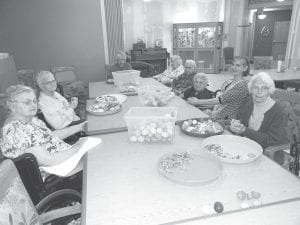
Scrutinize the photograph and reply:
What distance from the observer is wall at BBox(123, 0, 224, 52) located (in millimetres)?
7793

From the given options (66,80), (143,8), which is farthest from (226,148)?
(143,8)

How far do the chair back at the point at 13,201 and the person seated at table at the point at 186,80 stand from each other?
2.55 metres

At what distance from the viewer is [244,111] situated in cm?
207

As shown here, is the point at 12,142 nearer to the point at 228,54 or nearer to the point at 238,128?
the point at 238,128

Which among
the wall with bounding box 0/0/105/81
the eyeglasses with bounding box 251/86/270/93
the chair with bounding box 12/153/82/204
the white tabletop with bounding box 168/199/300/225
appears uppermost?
the wall with bounding box 0/0/105/81

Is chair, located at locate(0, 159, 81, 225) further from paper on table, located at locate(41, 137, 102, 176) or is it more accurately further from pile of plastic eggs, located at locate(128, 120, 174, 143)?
pile of plastic eggs, located at locate(128, 120, 174, 143)

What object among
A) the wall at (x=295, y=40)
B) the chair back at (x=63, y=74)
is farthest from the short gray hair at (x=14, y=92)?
the wall at (x=295, y=40)

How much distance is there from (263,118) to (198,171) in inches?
35.6

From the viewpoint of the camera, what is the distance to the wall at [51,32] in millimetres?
4801

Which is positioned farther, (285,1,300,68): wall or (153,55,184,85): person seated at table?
(285,1,300,68): wall

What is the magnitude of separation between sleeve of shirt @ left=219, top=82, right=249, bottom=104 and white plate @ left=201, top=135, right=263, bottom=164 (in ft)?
2.87

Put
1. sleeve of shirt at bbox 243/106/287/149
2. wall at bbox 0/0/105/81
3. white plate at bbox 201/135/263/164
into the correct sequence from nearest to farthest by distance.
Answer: white plate at bbox 201/135/263/164 → sleeve of shirt at bbox 243/106/287/149 → wall at bbox 0/0/105/81

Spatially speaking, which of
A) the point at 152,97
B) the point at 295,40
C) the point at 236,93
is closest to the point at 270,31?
the point at 295,40

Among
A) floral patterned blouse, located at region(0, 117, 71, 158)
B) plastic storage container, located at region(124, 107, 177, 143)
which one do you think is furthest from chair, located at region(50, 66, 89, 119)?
plastic storage container, located at region(124, 107, 177, 143)
